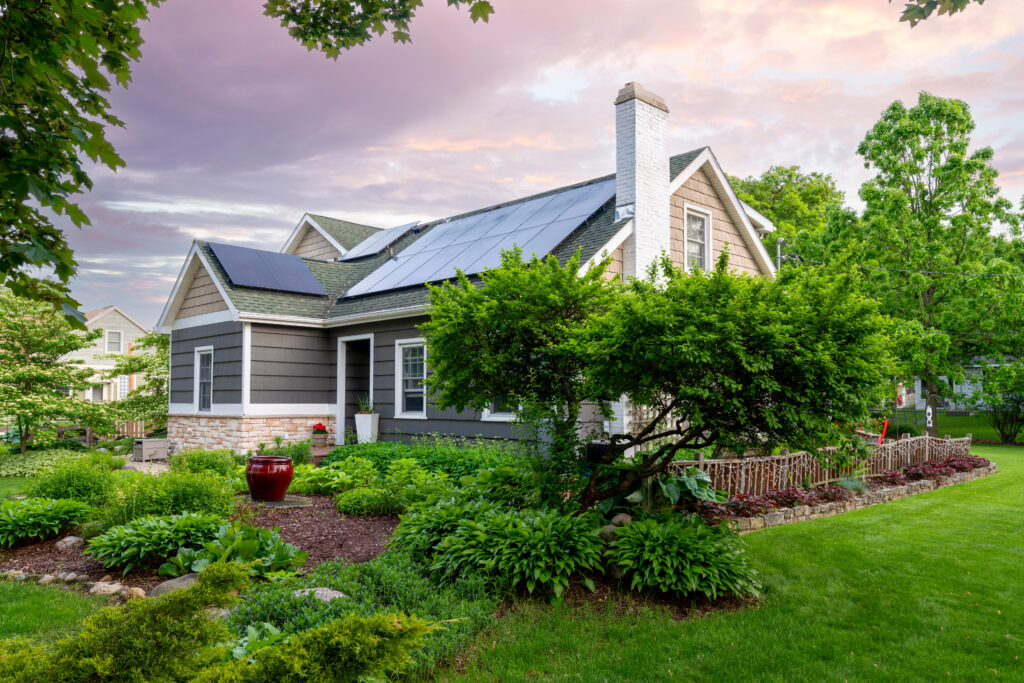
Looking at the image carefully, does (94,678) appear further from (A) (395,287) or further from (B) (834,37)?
(A) (395,287)

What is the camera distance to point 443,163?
14516 millimetres

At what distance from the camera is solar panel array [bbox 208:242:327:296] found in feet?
46.5

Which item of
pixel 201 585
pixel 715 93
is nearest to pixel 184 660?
pixel 201 585

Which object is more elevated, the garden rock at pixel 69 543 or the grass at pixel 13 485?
the garden rock at pixel 69 543

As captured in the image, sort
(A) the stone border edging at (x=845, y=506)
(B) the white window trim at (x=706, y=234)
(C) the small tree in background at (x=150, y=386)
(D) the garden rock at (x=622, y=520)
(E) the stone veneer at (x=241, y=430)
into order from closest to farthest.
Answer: (D) the garden rock at (x=622, y=520) < (A) the stone border edging at (x=845, y=506) < (B) the white window trim at (x=706, y=234) < (E) the stone veneer at (x=241, y=430) < (C) the small tree in background at (x=150, y=386)

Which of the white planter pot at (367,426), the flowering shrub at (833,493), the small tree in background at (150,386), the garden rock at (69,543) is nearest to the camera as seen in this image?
the garden rock at (69,543)

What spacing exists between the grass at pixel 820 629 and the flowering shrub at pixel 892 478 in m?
3.42

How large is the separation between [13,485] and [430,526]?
10.2 m

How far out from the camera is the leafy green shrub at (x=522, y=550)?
16.5ft

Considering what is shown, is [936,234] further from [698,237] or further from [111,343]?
[111,343]

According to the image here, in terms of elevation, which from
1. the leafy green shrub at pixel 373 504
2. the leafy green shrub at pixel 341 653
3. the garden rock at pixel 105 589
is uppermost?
the leafy green shrub at pixel 341 653

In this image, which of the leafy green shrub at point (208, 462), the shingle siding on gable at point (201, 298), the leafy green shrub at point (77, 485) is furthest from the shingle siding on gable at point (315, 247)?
the leafy green shrub at point (77, 485)

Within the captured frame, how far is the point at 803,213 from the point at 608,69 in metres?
22.5

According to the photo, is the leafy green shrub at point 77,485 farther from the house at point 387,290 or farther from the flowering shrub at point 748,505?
the flowering shrub at point 748,505
